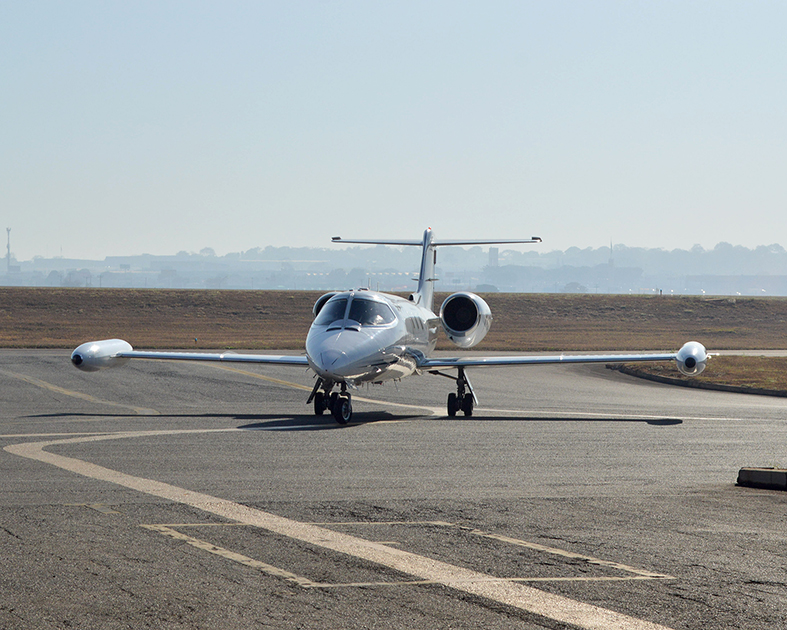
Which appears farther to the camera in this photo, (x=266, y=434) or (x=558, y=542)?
(x=266, y=434)

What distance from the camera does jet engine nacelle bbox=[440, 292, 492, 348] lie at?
90.2 feet

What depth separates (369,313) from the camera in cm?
2303

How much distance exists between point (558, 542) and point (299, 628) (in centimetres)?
356


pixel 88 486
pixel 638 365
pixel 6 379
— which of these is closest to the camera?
pixel 88 486

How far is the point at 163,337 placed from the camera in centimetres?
7438

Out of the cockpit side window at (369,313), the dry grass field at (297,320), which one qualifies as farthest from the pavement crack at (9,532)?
the dry grass field at (297,320)

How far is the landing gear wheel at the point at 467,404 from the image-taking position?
24562mm

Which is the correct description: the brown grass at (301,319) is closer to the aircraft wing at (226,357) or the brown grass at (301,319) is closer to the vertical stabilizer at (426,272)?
the vertical stabilizer at (426,272)

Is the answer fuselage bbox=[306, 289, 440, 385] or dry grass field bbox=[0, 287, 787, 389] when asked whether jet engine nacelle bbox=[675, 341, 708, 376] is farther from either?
dry grass field bbox=[0, 287, 787, 389]

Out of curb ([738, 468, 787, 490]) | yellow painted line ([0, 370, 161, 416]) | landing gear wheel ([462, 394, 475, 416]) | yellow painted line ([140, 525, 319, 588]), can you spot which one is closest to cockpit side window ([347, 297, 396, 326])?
landing gear wheel ([462, 394, 475, 416])

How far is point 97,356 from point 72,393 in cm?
639

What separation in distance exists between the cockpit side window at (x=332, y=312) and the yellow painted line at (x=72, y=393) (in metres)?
4.99

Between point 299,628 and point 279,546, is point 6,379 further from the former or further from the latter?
point 299,628

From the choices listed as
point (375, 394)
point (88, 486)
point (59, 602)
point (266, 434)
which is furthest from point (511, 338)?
point (59, 602)
